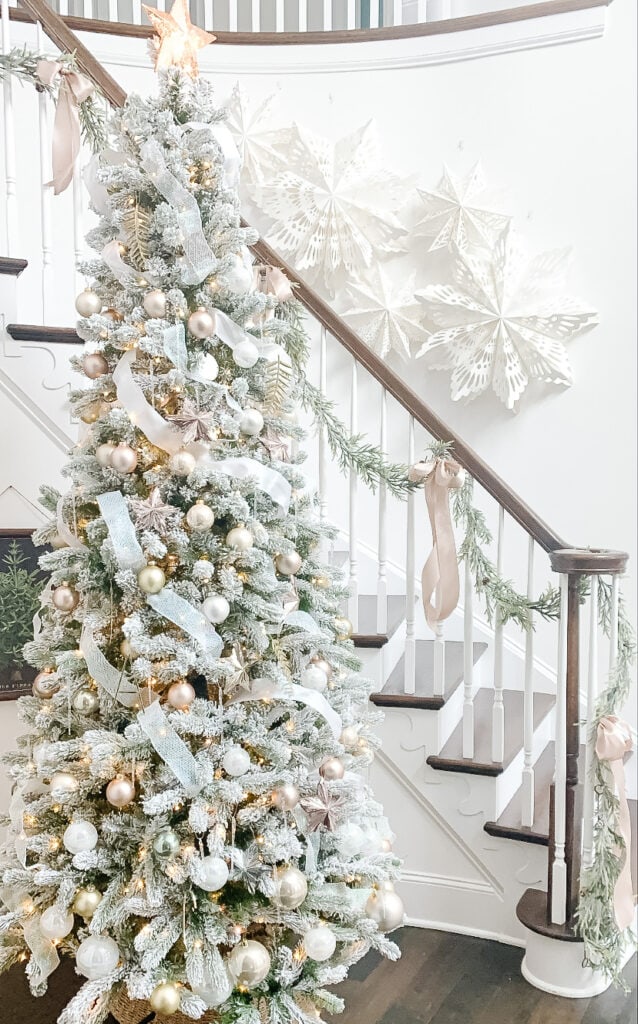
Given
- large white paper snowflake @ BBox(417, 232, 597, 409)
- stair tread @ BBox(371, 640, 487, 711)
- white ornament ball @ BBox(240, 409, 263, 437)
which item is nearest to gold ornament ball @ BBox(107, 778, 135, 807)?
white ornament ball @ BBox(240, 409, 263, 437)

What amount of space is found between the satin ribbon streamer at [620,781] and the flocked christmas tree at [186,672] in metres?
0.65

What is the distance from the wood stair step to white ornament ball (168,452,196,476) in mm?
1244

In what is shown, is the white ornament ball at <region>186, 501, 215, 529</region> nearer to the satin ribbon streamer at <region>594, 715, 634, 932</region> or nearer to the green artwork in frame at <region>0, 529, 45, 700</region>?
the green artwork in frame at <region>0, 529, 45, 700</region>

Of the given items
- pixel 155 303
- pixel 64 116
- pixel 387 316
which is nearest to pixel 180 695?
pixel 155 303

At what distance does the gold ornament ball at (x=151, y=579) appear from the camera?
1.39 meters

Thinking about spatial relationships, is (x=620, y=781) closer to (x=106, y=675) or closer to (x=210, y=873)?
(x=210, y=873)

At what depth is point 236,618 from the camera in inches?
58.1

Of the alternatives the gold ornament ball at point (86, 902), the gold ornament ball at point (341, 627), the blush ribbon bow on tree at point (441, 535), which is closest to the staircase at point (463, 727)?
the blush ribbon bow on tree at point (441, 535)

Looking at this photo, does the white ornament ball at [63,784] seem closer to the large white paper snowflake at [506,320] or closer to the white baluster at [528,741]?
the white baluster at [528,741]

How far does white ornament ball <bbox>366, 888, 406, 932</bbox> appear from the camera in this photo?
1.51 meters

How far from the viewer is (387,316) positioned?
3.15 metres

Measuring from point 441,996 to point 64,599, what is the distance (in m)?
1.39

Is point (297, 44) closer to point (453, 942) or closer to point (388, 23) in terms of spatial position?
point (388, 23)

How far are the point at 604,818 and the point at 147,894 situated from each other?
3.93ft
